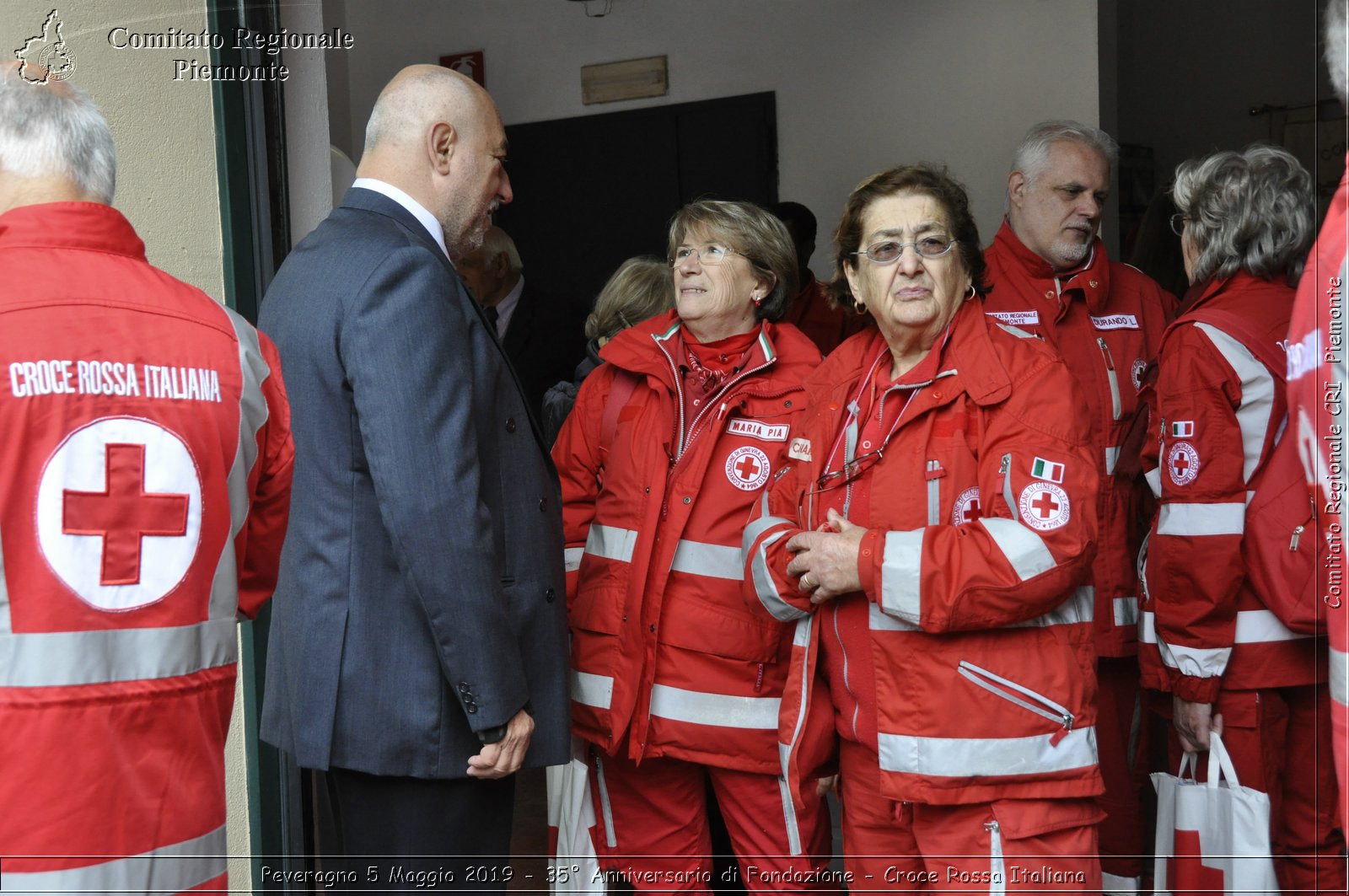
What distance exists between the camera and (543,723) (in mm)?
2332

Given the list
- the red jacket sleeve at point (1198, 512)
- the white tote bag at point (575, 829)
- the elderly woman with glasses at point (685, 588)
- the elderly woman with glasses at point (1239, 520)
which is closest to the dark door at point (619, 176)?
the elderly woman with glasses at point (685, 588)

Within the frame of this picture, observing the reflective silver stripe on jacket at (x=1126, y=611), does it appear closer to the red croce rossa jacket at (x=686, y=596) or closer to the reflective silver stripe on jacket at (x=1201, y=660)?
the reflective silver stripe on jacket at (x=1201, y=660)

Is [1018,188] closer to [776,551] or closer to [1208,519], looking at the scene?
[1208,519]

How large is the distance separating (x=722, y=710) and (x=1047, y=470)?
3.33 feet

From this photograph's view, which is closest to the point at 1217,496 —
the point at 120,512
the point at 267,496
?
the point at 267,496

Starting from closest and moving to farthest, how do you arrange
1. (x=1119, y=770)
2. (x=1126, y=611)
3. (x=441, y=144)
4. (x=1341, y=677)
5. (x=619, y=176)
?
(x=1341, y=677), (x=441, y=144), (x=1126, y=611), (x=1119, y=770), (x=619, y=176)

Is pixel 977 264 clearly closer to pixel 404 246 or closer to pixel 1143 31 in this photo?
pixel 404 246

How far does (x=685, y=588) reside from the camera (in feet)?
9.32

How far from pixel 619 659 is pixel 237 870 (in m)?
1.27

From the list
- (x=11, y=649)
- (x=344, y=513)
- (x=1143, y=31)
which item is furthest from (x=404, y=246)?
(x=1143, y=31)

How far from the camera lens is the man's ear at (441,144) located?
2299 mm

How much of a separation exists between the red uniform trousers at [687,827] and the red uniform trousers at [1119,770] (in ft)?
2.71

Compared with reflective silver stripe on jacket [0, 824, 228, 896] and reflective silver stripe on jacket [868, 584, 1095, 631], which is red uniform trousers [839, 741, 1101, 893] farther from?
reflective silver stripe on jacket [0, 824, 228, 896]

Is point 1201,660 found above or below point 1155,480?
below
